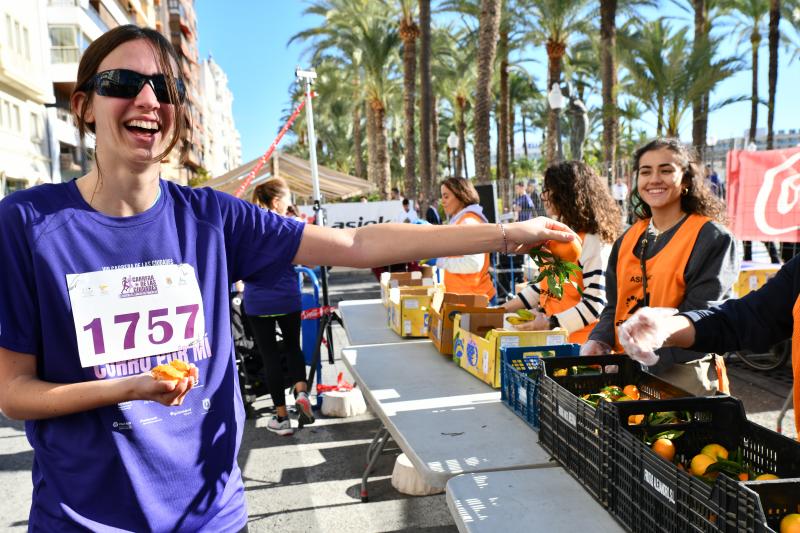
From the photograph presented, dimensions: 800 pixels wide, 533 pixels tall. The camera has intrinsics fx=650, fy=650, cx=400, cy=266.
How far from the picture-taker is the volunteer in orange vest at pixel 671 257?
9.27 ft

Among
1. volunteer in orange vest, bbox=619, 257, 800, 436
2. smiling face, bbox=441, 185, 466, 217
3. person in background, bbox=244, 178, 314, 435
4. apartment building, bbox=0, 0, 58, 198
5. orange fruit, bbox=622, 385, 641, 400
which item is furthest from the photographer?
apartment building, bbox=0, 0, 58, 198

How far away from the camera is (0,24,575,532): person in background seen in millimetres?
1405

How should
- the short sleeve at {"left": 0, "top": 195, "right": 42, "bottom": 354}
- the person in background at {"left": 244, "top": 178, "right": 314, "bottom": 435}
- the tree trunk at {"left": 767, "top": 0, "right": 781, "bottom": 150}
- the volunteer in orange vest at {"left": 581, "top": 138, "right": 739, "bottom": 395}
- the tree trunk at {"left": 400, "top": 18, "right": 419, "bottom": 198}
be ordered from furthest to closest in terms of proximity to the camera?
the tree trunk at {"left": 767, "top": 0, "right": 781, "bottom": 150} → the tree trunk at {"left": 400, "top": 18, "right": 419, "bottom": 198} → the person in background at {"left": 244, "top": 178, "right": 314, "bottom": 435} → the volunteer in orange vest at {"left": 581, "top": 138, "right": 739, "bottom": 395} → the short sleeve at {"left": 0, "top": 195, "right": 42, "bottom": 354}

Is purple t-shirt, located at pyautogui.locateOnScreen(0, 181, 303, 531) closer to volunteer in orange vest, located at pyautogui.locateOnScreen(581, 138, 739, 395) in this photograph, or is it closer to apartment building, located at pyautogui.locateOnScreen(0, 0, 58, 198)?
volunteer in orange vest, located at pyautogui.locateOnScreen(581, 138, 739, 395)

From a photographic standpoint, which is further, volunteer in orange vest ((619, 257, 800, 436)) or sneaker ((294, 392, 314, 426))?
sneaker ((294, 392, 314, 426))

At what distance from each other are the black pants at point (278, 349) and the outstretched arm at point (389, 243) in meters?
3.50

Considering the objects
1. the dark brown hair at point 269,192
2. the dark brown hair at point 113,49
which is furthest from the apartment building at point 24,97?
the dark brown hair at point 113,49

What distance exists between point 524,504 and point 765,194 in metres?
6.15

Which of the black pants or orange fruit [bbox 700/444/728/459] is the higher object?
orange fruit [bbox 700/444/728/459]

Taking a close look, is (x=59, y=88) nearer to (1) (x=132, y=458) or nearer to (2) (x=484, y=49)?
(2) (x=484, y=49)

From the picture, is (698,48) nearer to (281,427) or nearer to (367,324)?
(367,324)

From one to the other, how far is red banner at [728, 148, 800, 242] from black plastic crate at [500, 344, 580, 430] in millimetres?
4868

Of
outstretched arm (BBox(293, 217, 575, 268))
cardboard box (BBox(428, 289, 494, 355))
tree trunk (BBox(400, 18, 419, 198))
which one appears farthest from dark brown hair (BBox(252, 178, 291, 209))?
tree trunk (BBox(400, 18, 419, 198))

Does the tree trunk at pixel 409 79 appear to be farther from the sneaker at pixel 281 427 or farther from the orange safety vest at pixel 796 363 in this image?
the orange safety vest at pixel 796 363
